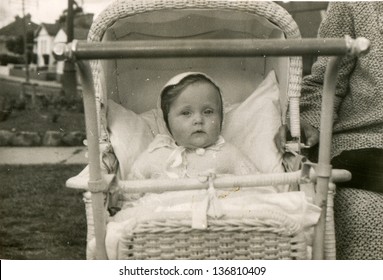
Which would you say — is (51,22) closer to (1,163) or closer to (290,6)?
(1,163)

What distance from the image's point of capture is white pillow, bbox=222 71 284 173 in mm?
1379

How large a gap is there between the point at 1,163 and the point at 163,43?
1.72 metres

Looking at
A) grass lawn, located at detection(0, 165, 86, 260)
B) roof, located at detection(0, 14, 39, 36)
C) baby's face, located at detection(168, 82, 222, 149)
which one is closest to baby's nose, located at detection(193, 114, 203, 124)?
baby's face, located at detection(168, 82, 222, 149)

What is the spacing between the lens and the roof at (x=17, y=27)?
2.07 metres

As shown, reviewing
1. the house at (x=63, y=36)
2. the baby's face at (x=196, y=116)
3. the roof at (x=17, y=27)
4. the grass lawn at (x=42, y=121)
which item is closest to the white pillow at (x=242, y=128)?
the baby's face at (x=196, y=116)

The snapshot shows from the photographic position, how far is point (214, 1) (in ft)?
4.08

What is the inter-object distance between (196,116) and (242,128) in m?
0.19

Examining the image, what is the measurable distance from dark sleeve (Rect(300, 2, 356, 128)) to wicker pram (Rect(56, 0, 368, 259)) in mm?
84

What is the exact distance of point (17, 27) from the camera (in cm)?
217

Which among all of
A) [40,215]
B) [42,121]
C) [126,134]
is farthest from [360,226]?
[42,121]

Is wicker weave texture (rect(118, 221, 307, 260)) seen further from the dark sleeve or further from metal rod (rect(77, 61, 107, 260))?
the dark sleeve

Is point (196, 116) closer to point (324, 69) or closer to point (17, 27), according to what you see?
point (324, 69)

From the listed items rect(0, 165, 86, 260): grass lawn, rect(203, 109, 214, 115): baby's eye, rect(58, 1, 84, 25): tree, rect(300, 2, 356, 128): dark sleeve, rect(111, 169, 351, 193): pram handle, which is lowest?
rect(0, 165, 86, 260): grass lawn
